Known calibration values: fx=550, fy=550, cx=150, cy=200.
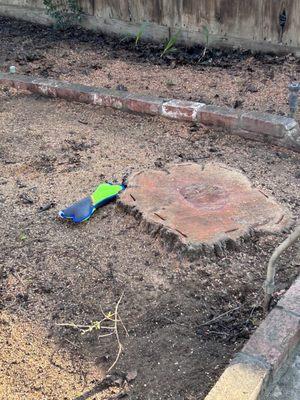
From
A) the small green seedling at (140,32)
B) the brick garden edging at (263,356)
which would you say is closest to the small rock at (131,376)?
the brick garden edging at (263,356)

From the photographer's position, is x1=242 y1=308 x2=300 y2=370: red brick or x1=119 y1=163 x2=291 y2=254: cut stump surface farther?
x1=119 y1=163 x2=291 y2=254: cut stump surface

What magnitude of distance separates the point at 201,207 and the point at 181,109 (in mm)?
1425

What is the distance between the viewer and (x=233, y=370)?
7.33 feet

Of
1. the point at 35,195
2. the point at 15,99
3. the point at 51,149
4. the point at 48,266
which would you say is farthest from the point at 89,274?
the point at 15,99

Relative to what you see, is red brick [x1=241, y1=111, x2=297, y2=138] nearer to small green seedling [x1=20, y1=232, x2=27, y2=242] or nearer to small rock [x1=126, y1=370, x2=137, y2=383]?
small green seedling [x1=20, y1=232, x2=27, y2=242]

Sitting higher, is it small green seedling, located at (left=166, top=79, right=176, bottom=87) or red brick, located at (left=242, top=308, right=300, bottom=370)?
red brick, located at (left=242, top=308, right=300, bottom=370)

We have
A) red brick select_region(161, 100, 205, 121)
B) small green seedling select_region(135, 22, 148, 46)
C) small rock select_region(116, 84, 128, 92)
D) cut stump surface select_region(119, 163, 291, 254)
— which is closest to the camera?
cut stump surface select_region(119, 163, 291, 254)

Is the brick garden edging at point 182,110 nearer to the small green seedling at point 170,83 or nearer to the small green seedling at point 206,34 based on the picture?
the small green seedling at point 170,83

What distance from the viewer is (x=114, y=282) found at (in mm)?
2902

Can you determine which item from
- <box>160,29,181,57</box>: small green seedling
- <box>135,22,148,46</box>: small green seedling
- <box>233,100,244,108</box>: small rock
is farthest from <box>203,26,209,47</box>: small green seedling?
<box>233,100,244,108</box>: small rock

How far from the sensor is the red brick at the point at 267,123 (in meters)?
4.09

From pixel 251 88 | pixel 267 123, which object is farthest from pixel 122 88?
pixel 267 123

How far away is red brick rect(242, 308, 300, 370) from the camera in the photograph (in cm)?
230

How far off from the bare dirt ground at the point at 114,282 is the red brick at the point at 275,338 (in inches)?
6.8
